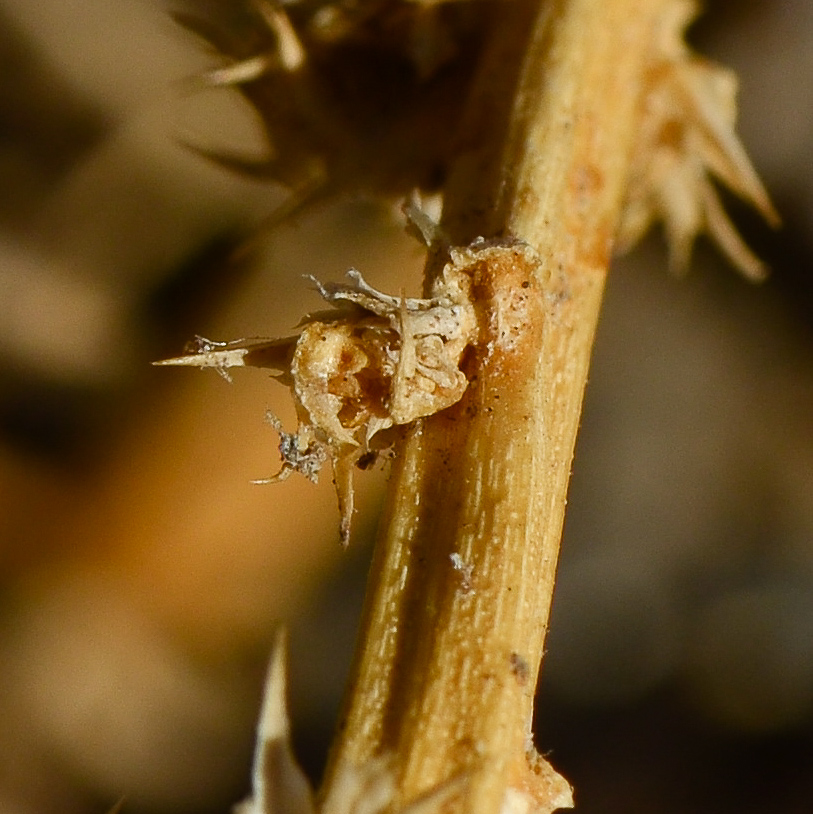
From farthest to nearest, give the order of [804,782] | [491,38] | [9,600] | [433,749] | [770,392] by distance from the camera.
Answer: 1. [770,392]
2. [804,782]
3. [9,600]
4. [491,38]
5. [433,749]

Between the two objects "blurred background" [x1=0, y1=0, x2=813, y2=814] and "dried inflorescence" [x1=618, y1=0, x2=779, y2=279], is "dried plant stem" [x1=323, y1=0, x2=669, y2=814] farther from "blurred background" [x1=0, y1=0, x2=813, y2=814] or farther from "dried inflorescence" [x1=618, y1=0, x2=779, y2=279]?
"blurred background" [x1=0, y1=0, x2=813, y2=814]

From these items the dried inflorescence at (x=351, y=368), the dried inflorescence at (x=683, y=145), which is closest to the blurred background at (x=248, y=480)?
the dried inflorescence at (x=683, y=145)

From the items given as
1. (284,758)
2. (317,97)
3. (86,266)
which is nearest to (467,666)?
(284,758)

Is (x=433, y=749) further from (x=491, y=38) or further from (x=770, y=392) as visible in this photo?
(x=770, y=392)

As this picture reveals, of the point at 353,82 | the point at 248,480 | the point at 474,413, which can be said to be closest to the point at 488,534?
the point at 474,413

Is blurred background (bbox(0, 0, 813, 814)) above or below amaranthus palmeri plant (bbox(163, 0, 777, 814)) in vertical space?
above

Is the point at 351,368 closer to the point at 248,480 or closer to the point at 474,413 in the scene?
the point at 474,413

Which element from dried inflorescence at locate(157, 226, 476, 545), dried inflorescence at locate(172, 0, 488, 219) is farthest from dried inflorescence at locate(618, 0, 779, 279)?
dried inflorescence at locate(157, 226, 476, 545)
